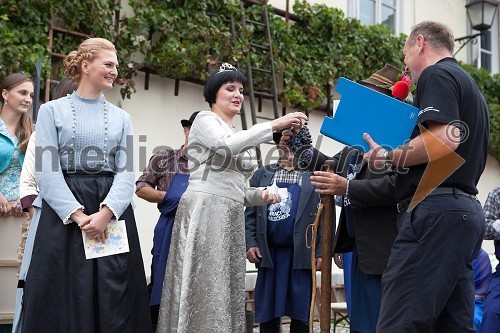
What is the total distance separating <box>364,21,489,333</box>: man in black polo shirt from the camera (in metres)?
3.00

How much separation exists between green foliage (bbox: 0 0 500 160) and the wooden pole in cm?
373

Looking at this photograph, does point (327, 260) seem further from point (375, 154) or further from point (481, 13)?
point (481, 13)

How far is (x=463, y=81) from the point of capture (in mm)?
3086

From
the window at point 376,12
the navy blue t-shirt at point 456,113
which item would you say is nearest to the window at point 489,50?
the window at point 376,12

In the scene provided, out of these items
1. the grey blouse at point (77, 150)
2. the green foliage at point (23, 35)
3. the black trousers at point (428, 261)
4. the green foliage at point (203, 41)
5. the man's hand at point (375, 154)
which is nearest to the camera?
the black trousers at point (428, 261)

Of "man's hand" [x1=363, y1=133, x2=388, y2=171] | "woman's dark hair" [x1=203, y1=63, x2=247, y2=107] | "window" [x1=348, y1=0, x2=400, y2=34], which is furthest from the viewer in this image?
"window" [x1=348, y1=0, x2=400, y2=34]

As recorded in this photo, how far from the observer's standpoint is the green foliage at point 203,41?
6.50 meters

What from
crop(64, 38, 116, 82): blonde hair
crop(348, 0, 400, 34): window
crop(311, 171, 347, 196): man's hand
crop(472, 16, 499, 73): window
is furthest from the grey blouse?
crop(472, 16, 499, 73): window

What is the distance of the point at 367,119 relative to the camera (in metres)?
3.32

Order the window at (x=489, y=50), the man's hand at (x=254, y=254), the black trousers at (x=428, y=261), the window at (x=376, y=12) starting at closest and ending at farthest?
the black trousers at (x=428, y=261), the man's hand at (x=254, y=254), the window at (x=376, y=12), the window at (x=489, y=50)

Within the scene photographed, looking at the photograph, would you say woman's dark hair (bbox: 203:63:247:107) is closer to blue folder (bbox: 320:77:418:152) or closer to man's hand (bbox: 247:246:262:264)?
blue folder (bbox: 320:77:418:152)

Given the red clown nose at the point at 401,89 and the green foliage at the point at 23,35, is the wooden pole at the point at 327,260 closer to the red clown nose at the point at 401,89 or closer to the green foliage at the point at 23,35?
the red clown nose at the point at 401,89

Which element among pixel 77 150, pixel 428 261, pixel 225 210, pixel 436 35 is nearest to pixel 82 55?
pixel 77 150

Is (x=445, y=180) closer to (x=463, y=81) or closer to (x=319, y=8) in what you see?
(x=463, y=81)
